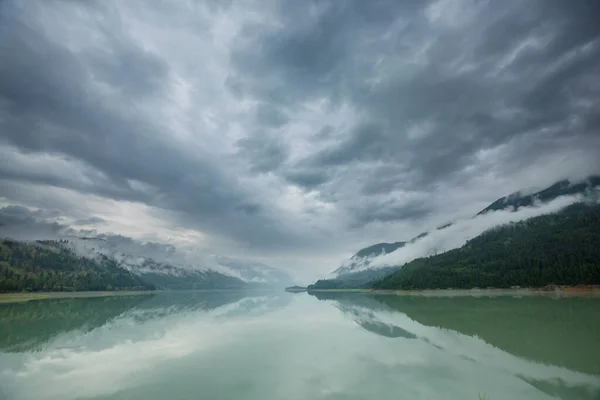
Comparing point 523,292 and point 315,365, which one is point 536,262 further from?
point 315,365

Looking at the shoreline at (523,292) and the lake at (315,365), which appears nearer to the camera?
the lake at (315,365)

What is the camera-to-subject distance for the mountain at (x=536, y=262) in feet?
356

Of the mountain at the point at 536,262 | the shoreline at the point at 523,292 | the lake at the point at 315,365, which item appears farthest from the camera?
the mountain at the point at 536,262

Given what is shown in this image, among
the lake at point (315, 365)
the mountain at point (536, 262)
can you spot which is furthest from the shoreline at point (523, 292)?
the lake at point (315, 365)

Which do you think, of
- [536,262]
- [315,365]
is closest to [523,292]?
[536,262]

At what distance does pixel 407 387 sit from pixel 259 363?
430 inches

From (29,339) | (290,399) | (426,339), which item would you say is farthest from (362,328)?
(29,339)

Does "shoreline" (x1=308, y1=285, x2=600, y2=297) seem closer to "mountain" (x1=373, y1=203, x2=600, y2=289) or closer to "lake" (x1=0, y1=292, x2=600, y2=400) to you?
"mountain" (x1=373, y1=203, x2=600, y2=289)

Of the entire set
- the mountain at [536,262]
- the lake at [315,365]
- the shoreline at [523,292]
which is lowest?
the lake at [315,365]

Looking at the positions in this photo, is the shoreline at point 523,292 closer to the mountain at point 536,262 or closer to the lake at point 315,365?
the mountain at point 536,262

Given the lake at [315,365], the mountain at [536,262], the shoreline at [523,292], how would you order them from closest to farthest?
the lake at [315,365] → the shoreline at [523,292] → the mountain at [536,262]

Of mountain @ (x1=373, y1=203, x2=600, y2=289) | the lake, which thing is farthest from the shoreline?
the lake

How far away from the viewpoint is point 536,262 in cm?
13512

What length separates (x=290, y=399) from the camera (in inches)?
620
